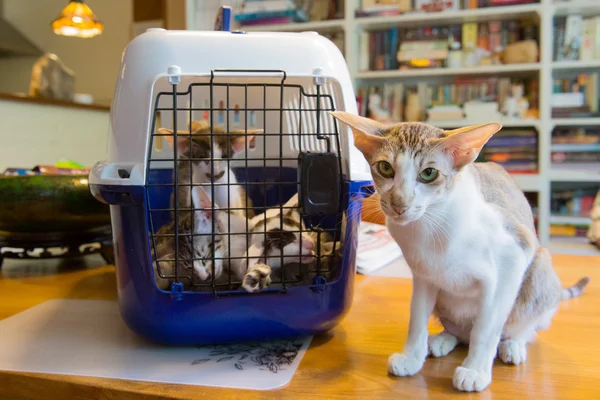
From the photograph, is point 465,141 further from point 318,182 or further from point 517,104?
point 517,104

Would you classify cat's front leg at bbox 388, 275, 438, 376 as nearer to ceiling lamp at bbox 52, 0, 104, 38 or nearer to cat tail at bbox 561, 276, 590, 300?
cat tail at bbox 561, 276, 590, 300

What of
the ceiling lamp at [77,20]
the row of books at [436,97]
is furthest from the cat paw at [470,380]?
the ceiling lamp at [77,20]

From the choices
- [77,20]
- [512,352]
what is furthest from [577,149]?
[77,20]

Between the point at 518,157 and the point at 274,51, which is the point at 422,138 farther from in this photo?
the point at 518,157

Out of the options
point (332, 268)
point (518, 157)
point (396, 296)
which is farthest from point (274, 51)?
point (518, 157)

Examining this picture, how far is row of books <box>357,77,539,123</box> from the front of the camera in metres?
2.60

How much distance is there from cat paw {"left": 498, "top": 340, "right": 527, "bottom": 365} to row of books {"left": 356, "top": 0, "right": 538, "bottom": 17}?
2218 mm

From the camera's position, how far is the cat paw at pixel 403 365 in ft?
2.13

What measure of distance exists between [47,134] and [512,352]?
3162 mm

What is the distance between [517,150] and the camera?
252 cm

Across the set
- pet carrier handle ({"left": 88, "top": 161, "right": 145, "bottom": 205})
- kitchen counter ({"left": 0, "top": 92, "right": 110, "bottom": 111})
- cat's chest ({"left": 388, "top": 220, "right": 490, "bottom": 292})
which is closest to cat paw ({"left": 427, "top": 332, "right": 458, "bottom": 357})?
cat's chest ({"left": 388, "top": 220, "right": 490, "bottom": 292})

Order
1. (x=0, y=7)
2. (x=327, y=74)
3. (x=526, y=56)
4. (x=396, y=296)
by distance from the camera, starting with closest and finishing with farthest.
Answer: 1. (x=327, y=74)
2. (x=396, y=296)
3. (x=526, y=56)
4. (x=0, y=7)

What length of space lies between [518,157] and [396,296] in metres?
1.82

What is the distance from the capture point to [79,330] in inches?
33.0
